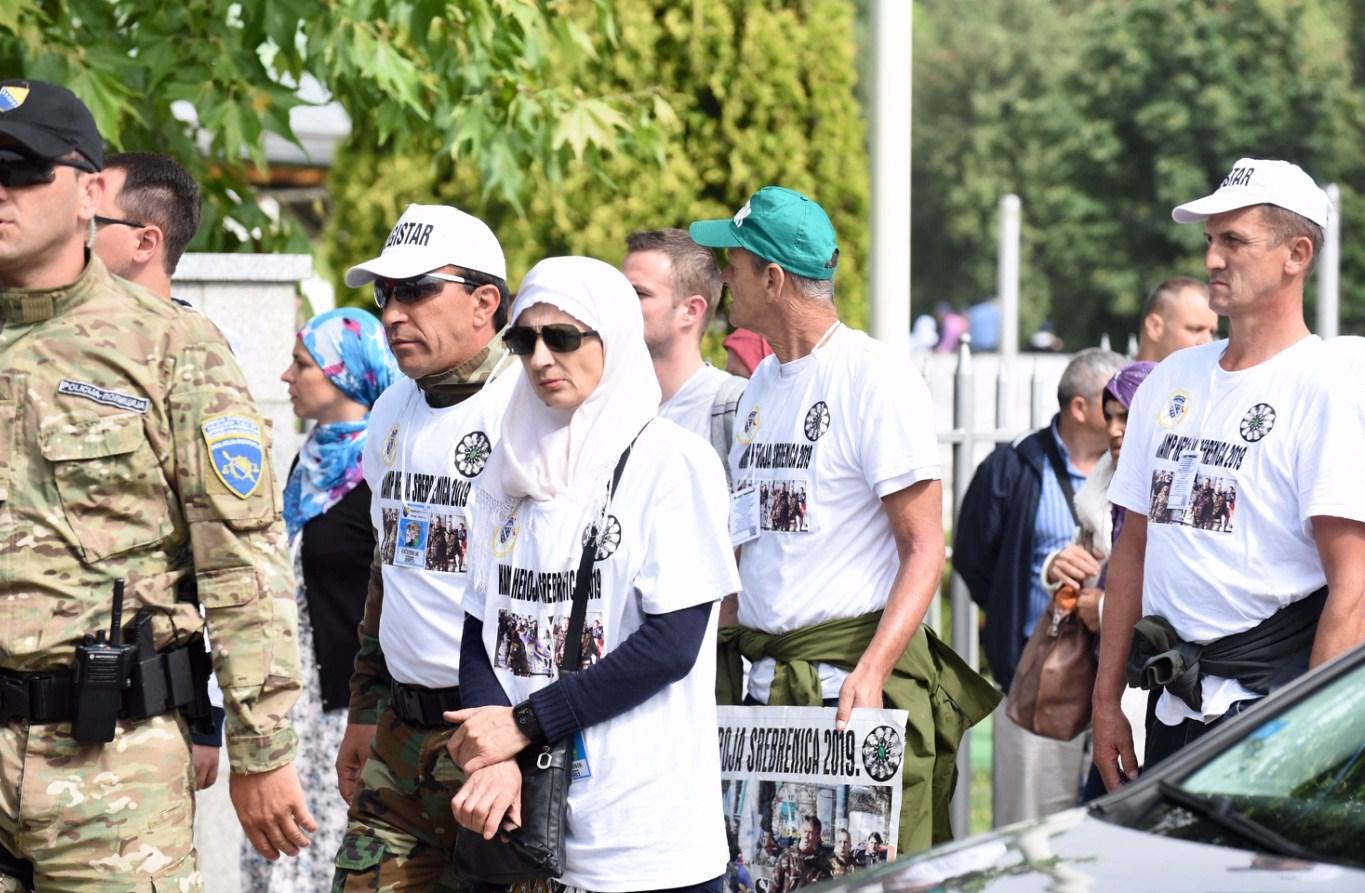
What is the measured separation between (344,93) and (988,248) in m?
44.2

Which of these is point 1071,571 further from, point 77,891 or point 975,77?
point 975,77

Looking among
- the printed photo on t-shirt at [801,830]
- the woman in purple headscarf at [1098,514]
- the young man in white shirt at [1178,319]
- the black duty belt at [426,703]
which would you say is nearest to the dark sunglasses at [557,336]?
the black duty belt at [426,703]

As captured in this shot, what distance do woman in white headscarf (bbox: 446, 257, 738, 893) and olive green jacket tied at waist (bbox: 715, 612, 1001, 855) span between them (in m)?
0.85

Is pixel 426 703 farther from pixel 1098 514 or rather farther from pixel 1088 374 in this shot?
pixel 1088 374

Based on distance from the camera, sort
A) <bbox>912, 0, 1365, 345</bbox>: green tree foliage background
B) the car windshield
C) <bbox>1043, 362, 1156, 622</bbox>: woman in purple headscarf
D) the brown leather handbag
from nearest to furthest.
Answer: the car windshield < the brown leather handbag < <bbox>1043, 362, 1156, 622</bbox>: woman in purple headscarf < <bbox>912, 0, 1365, 345</bbox>: green tree foliage background

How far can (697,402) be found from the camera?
17.6 feet

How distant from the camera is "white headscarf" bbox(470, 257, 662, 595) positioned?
3742mm

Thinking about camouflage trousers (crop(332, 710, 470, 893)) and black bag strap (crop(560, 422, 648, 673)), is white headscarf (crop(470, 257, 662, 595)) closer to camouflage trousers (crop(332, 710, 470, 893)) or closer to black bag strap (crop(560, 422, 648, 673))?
black bag strap (crop(560, 422, 648, 673))

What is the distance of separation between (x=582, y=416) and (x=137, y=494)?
2.83 ft

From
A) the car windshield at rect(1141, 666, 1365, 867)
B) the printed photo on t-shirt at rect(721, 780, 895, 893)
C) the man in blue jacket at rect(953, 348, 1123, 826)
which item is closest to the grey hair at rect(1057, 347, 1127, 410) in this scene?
the man in blue jacket at rect(953, 348, 1123, 826)

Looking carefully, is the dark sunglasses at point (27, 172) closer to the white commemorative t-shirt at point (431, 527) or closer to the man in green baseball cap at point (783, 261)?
the white commemorative t-shirt at point (431, 527)

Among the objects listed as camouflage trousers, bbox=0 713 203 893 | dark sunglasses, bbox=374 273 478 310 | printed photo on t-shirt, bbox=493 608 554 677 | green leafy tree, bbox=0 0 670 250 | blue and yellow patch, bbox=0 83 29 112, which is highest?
green leafy tree, bbox=0 0 670 250

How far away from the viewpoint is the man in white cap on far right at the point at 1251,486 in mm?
4090

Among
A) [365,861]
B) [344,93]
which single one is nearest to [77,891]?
[365,861]
